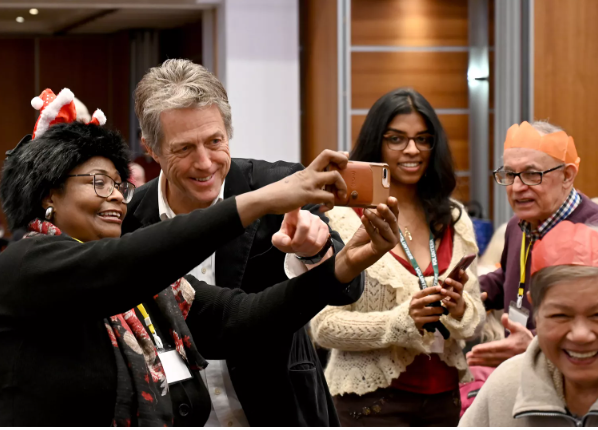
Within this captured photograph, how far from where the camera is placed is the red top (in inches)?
108

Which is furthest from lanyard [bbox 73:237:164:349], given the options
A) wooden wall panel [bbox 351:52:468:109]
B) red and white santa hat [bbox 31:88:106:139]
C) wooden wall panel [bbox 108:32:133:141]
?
wooden wall panel [bbox 108:32:133:141]

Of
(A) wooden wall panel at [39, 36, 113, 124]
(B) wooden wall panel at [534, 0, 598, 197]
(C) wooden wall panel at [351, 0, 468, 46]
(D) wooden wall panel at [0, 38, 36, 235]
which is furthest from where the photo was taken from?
(A) wooden wall panel at [39, 36, 113, 124]

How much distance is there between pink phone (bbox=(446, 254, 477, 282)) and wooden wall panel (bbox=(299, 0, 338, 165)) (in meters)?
3.76

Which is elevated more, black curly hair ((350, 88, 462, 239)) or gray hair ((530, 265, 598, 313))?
black curly hair ((350, 88, 462, 239))

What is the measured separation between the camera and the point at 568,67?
18.3ft

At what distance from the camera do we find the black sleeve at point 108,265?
57.4 inches

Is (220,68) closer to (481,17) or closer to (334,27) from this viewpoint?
(334,27)

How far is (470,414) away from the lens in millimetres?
2062

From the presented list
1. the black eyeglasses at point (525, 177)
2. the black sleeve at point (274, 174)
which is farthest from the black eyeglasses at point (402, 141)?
the black sleeve at point (274, 174)

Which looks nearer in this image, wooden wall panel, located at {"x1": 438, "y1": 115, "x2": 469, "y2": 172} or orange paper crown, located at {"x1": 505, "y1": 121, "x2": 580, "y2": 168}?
orange paper crown, located at {"x1": 505, "y1": 121, "x2": 580, "y2": 168}

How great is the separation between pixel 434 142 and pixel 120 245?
5.48ft

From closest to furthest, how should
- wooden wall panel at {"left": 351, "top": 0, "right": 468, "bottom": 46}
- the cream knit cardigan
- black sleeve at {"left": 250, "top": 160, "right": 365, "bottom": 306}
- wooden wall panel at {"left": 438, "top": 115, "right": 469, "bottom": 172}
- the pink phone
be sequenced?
1. black sleeve at {"left": 250, "top": 160, "right": 365, "bottom": 306}
2. the pink phone
3. the cream knit cardigan
4. wooden wall panel at {"left": 351, "top": 0, "right": 468, "bottom": 46}
5. wooden wall panel at {"left": 438, "top": 115, "right": 469, "bottom": 172}

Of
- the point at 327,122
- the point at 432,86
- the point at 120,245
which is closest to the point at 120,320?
the point at 120,245

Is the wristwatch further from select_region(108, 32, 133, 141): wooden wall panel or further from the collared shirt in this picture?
select_region(108, 32, 133, 141): wooden wall panel
